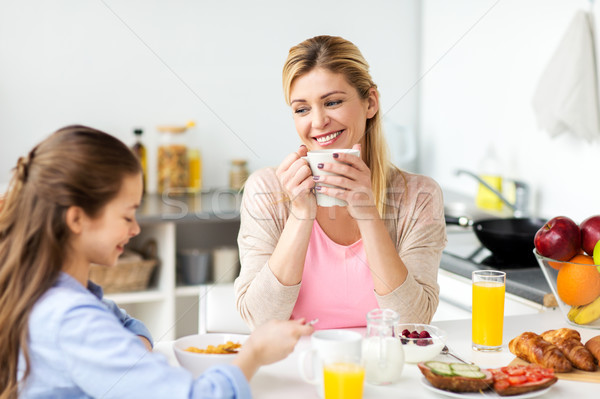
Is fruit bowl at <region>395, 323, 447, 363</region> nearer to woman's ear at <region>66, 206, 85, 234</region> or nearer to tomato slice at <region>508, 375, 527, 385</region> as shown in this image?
tomato slice at <region>508, 375, 527, 385</region>

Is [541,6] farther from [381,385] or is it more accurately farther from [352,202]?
[381,385]

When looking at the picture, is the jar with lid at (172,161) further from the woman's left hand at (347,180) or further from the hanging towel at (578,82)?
the woman's left hand at (347,180)

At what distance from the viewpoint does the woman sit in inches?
47.9

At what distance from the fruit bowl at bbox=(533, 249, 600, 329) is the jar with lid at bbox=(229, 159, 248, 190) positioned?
5.27 ft

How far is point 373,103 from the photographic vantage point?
144 centimetres

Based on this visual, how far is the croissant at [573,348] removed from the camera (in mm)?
955

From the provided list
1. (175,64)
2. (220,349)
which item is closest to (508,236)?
(220,349)

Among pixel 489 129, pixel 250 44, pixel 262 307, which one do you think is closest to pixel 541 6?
pixel 489 129

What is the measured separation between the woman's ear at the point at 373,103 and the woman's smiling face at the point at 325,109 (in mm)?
61

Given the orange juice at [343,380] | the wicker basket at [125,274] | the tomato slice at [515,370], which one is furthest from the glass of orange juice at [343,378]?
the wicker basket at [125,274]

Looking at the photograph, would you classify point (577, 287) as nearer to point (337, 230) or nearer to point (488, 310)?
point (488, 310)

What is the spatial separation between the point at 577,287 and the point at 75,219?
816 mm

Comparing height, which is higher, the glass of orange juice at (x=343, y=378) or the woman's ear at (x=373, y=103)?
the woman's ear at (x=373, y=103)

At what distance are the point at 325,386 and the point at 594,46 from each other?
5.27ft
